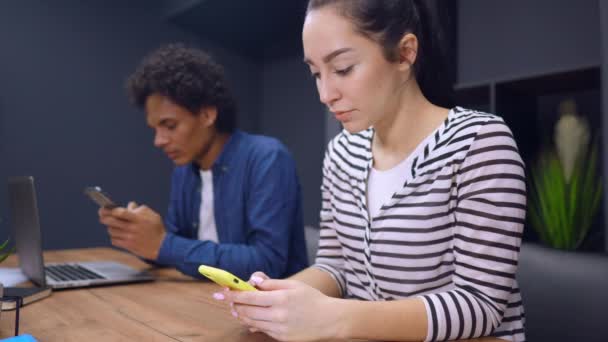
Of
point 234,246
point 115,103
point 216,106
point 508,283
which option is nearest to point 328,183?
point 234,246

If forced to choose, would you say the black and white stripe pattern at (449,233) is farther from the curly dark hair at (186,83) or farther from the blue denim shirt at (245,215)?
the curly dark hair at (186,83)

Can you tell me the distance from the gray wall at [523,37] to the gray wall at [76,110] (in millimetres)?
1805

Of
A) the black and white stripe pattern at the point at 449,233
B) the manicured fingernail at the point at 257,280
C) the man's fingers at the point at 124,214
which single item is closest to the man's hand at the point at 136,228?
the man's fingers at the point at 124,214

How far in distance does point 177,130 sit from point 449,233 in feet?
3.34

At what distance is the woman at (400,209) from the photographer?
29.3 inches

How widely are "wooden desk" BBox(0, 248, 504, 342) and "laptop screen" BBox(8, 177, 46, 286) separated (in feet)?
0.31

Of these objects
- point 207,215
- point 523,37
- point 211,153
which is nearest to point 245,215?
point 207,215

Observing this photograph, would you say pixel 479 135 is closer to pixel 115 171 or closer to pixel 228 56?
pixel 115 171

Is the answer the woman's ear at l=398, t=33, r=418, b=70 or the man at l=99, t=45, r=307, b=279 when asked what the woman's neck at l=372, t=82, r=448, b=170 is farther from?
the man at l=99, t=45, r=307, b=279

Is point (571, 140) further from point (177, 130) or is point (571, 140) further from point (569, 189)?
point (177, 130)

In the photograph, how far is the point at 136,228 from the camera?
1.30 metres

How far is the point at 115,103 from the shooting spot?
9.49 feet

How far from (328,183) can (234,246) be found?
A: 13.0 inches

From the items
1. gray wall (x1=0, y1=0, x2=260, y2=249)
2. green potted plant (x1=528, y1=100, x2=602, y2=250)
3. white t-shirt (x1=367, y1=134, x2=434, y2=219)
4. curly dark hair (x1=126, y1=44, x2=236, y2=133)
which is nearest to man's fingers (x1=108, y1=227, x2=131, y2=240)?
curly dark hair (x1=126, y1=44, x2=236, y2=133)
